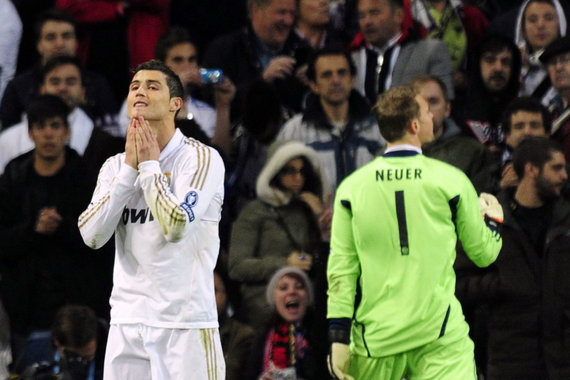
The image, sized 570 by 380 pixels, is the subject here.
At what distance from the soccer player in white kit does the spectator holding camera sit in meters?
4.86

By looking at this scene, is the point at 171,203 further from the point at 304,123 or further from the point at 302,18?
the point at 302,18

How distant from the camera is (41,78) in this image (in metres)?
10.3

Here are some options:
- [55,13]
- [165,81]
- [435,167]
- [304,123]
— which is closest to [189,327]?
[165,81]

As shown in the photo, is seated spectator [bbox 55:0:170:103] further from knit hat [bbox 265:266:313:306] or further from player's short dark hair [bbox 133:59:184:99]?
player's short dark hair [bbox 133:59:184:99]

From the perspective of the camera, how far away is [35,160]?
9.03 meters

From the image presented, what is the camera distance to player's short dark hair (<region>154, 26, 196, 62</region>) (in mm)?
10227

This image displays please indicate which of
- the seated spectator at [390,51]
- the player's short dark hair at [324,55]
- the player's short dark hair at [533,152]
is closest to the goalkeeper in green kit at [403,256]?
the player's short dark hair at [533,152]

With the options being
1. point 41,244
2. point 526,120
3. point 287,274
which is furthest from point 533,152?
point 41,244

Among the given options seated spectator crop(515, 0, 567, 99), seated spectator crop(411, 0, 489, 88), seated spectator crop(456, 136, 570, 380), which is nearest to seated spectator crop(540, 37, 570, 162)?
seated spectator crop(515, 0, 567, 99)

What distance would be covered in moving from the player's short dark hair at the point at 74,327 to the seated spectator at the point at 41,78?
2339 millimetres

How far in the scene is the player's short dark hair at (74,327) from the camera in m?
8.16

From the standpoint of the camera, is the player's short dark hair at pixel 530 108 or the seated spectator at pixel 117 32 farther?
the seated spectator at pixel 117 32

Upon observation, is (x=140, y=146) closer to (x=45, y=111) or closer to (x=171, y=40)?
(x=45, y=111)

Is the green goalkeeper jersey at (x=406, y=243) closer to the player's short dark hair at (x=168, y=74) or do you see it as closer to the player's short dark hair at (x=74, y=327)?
the player's short dark hair at (x=168, y=74)
